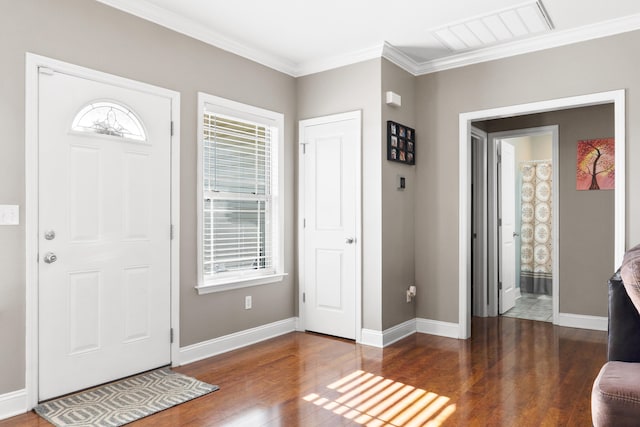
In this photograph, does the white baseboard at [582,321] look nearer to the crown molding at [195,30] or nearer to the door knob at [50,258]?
the crown molding at [195,30]

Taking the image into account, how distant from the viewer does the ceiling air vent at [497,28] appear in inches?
133

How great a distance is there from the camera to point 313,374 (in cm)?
333

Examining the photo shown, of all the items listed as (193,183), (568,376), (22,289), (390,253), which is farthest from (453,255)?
(22,289)

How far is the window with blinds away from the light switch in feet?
4.28

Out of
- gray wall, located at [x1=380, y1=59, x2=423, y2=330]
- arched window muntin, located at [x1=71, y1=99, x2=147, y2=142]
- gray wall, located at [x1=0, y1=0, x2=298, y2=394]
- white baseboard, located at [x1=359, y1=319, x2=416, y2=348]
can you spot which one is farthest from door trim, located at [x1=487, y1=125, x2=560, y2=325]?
arched window muntin, located at [x1=71, y1=99, x2=147, y2=142]

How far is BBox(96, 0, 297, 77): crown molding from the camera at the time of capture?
3.19m

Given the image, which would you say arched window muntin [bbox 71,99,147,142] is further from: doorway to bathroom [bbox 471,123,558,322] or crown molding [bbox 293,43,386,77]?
doorway to bathroom [bbox 471,123,558,322]

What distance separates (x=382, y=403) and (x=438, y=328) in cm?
180

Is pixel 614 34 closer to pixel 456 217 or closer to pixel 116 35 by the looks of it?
pixel 456 217

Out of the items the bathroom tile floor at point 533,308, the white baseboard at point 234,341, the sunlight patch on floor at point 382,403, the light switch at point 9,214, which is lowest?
the bathroom tile floor at point 533,308

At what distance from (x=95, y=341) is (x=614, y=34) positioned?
14.4ft

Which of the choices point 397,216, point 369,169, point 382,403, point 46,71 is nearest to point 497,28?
point 369,169

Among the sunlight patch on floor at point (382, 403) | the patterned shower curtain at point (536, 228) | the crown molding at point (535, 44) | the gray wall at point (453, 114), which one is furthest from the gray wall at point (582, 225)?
the sunlight patch on floor at point (382, 403)

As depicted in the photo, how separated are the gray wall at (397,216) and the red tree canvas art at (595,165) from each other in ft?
5.58
